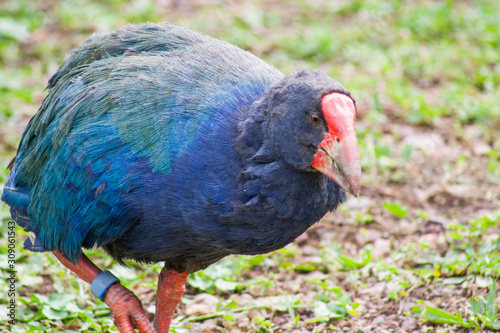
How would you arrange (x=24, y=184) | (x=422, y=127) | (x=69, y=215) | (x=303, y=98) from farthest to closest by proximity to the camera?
1. (x=422, y=127)
2. (x=24, y=184)
3. (x=69, y=215)
4. (x=303, y=98)

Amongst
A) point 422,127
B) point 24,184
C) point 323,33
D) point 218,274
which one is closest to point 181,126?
point 24,184

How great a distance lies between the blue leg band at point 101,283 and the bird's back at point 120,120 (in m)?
0.19

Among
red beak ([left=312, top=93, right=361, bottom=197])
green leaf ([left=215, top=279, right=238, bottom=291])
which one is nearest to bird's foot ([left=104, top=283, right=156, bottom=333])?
green leaf ([left=215, top=279, right=238, bottom=291])

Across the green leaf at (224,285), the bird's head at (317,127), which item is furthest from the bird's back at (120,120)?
the green leaf at (224,285)

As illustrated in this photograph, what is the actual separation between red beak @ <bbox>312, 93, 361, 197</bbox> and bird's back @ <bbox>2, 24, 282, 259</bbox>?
0.48 meters

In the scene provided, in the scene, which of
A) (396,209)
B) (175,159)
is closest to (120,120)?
(175,159)

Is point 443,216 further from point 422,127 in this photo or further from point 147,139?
point 147,139

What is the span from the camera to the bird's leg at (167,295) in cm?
367

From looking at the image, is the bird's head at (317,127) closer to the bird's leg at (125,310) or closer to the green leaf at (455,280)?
the bird's leg at (125,310)

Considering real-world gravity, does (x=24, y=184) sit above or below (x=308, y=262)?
above

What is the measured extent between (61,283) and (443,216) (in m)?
2.61

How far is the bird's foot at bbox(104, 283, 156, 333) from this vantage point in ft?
11.1

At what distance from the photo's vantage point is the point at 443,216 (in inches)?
183

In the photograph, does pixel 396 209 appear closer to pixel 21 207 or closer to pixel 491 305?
pixel 491 305
